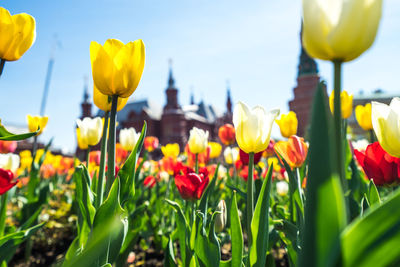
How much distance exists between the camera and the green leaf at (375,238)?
39cm

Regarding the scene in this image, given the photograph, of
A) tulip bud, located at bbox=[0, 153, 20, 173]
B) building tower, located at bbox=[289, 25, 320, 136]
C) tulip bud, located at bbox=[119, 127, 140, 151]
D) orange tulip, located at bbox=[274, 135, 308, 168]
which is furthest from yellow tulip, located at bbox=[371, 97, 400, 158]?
building tower, located at bbox=[289, 25, 320, 136]

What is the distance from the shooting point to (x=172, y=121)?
113 feet

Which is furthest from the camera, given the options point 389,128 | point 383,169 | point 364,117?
point 364,117

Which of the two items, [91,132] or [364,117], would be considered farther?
[364,117]

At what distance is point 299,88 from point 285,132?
904 inches

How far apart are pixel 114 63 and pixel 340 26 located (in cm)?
64

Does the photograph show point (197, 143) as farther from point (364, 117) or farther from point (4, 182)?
point (364, 117)

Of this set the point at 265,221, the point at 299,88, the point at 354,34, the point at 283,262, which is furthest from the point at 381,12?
the point at 299,88

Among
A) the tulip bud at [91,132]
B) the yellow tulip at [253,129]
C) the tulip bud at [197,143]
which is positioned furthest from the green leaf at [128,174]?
the tulip bud at [197,143]

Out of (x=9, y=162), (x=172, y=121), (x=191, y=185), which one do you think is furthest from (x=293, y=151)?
(x=172, y=121)

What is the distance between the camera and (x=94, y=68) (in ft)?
2.84

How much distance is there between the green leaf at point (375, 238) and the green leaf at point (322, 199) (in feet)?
0.06

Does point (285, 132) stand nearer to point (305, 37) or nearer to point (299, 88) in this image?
point (305, 37)

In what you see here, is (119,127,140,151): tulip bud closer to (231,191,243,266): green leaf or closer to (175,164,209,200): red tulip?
(175,164,209,200): red tulip
